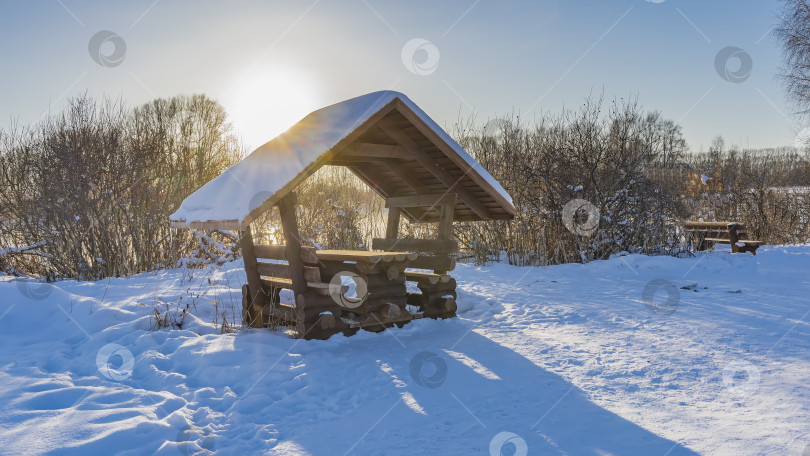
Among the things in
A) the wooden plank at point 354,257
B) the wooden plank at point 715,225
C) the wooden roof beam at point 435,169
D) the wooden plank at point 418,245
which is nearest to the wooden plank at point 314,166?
the wooden roof beam at point 435,169

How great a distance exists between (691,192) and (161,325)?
19182mm

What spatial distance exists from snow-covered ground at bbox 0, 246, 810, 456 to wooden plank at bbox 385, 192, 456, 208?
1.68m

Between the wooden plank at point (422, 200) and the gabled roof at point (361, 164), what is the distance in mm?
128

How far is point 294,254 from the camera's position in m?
5.71

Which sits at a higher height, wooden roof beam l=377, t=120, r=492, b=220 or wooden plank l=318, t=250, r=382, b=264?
wooden roof beam l=377, t=120, r=492, b=220

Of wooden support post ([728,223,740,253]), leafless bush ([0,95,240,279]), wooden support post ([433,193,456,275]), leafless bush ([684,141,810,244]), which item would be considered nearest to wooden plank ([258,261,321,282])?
wooden support post ([433,193,456,275])

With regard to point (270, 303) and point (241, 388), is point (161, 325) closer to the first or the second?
point (270, 303)

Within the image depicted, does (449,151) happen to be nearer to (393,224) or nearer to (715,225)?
(393,224)

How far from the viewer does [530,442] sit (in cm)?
319

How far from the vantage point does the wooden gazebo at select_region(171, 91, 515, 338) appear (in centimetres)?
539

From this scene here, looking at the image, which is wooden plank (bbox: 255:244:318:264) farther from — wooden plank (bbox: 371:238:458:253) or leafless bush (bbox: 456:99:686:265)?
leafless bush (bbox: 456:99:686:265)

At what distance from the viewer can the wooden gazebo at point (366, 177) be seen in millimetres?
5395

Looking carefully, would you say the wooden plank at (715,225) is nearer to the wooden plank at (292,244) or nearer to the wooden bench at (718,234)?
the wooden bench at (718,234)

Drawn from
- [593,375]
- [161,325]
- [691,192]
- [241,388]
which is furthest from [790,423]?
[691,192]
